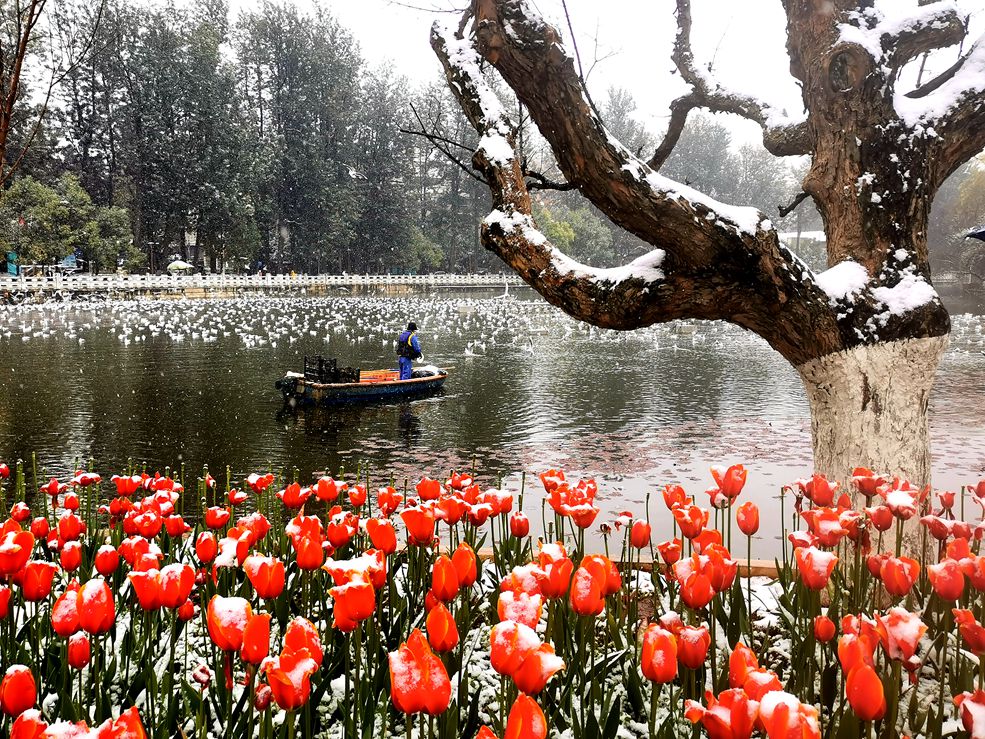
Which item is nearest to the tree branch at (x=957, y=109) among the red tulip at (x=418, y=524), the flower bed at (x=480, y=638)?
the flower bed at (x=480, y=638)

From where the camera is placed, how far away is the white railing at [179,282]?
125 feet

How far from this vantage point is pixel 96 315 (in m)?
32.2

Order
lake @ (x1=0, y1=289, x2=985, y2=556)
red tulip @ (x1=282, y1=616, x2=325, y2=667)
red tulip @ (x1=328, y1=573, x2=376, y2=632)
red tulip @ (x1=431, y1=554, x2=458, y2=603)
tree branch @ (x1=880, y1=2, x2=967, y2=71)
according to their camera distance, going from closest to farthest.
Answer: red tulip @ (x1=282, y1=616, x2=325, y2=667) < red tulip @ (x1=328, y1=573, x2=376, y2=632) < red tulip @ (x1=431, y1=554, x2=458, y2=603) < tree branch @ (x1=880, y1=2, x2=967, y2=71) < lake @ (x1=0, y1=289, x2=985, y2=556)

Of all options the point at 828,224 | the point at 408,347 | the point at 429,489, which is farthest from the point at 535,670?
the point at 408,347

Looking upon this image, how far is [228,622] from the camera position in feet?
6.44

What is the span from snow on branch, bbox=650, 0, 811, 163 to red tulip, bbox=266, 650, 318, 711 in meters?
4.79

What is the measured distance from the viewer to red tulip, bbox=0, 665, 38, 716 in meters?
1.70

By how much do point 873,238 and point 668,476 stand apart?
566 cm

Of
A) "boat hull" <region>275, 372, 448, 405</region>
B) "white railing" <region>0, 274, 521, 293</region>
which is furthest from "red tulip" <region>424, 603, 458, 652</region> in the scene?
"white railing" <region>0, 274, 521, 293</region>

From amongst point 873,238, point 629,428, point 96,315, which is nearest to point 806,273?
point 873,238

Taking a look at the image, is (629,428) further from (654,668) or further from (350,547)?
(654,668)

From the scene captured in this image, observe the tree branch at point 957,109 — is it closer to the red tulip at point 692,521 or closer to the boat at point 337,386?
the red tulip at point 692,521

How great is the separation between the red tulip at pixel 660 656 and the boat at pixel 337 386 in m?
12.6

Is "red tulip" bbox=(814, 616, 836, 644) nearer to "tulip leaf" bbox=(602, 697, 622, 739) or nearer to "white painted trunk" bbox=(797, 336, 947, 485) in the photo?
"tulip leaf" bbox=(602, 697, 622, 739)
